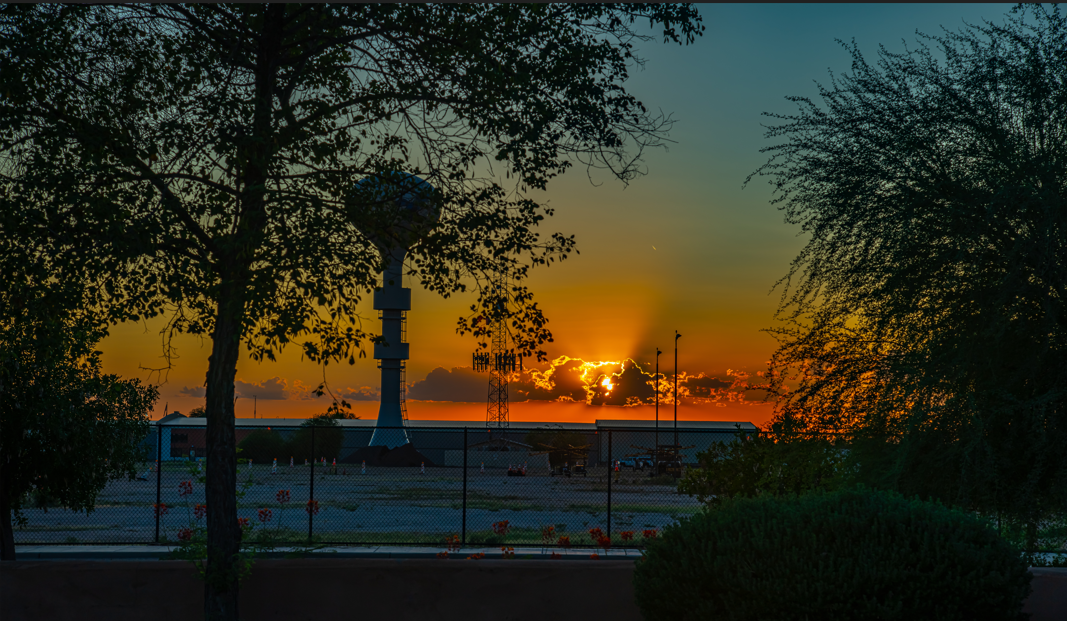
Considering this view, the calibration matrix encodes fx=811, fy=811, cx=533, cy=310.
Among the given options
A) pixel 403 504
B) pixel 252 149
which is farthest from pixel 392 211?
pixel 403 504

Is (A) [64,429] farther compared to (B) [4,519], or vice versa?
(B) [4,519]

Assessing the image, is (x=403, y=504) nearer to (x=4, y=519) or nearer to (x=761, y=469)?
(x=4, y=519)

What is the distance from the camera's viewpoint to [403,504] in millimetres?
25578

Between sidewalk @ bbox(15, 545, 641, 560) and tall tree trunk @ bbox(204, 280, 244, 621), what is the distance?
6.19 m

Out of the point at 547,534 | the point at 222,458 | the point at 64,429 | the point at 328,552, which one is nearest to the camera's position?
the point at 222,458

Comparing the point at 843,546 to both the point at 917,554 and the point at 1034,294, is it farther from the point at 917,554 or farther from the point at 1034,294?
the point at 1034,294

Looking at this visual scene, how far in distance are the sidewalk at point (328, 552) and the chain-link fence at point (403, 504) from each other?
0.40 metres

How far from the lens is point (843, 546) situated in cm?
567

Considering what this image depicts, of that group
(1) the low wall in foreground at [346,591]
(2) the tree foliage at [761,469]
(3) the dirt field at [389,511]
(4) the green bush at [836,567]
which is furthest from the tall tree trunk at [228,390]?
(2) the tree foliage at [761,469]

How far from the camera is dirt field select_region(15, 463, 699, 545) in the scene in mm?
17531

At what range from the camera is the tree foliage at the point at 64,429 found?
475 inches

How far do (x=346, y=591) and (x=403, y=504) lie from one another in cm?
1854

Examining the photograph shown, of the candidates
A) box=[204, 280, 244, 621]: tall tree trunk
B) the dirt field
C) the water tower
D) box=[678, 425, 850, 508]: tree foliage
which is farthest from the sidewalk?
the water tower

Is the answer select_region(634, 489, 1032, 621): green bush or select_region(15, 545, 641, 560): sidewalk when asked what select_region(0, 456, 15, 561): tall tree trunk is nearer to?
select_region(15, 545, 641, 560): sidewalk
